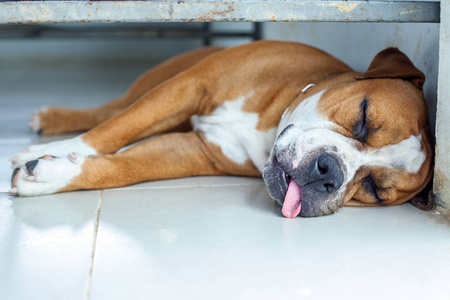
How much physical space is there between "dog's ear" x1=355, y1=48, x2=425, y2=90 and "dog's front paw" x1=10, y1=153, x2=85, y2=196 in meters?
1.08

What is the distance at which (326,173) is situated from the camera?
1.71 metres

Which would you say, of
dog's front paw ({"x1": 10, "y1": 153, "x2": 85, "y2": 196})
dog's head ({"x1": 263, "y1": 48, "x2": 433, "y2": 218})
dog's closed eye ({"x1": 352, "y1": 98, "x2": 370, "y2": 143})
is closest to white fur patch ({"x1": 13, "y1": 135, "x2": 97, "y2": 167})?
dog's front paw ({"x1": 10, "y1": 153, "x2": 85, "y2": 196})

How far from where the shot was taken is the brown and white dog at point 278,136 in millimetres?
1769

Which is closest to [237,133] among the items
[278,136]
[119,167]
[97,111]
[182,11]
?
Answer: [278,136]

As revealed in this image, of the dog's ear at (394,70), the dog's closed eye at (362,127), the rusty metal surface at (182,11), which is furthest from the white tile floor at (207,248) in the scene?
the rusty metal surface at (182,11)

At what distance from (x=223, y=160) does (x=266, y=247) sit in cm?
74

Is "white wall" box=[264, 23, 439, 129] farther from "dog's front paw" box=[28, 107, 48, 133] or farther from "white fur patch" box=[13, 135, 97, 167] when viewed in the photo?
"dog's front paw" box=[28, 107, 48, 133]

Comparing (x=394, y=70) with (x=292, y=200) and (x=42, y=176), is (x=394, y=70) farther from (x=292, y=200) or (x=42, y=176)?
(x=42, y=176)

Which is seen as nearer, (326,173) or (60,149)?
(326,173)

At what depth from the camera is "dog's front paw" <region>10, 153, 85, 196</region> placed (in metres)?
1.89

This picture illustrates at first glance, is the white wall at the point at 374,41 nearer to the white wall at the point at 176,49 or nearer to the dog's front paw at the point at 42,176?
the white wall at the point at 176,49

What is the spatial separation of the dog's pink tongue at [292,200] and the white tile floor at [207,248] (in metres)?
0.04

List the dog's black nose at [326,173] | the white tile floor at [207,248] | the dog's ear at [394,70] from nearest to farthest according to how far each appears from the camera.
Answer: the white tile floor at [207,248] < the dog's black nose at [326,173] < the dog's ear at [394,70]

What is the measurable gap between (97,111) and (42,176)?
125 cm
